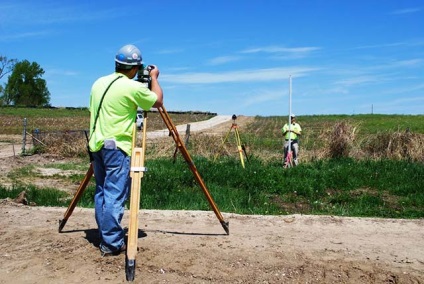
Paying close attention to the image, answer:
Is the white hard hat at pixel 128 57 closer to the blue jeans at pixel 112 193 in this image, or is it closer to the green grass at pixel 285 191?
the blue jeans at pixel 112 193

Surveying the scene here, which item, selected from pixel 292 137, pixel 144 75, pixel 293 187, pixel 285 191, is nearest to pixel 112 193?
pixel 144 75

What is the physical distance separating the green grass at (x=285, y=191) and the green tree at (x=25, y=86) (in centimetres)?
8752

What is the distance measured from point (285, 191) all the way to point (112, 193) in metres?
7.29

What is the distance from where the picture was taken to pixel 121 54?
561cm

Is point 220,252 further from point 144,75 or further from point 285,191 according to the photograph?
point 285,191

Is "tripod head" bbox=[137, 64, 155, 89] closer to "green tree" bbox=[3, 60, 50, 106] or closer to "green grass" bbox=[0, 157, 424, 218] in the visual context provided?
"green grass" bbox=[0, 157, 424, 218]

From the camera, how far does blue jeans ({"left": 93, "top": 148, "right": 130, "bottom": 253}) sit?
5.55 m

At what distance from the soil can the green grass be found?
5.75 ft

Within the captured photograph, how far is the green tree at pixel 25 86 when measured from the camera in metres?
97.2

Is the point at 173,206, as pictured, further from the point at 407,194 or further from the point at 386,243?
the point at 407,194

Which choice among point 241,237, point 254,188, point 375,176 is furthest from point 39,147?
point 241,237

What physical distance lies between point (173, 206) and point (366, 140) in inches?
505

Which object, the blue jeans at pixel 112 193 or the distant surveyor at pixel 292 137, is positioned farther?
the distant surveyor at pixel 292 137

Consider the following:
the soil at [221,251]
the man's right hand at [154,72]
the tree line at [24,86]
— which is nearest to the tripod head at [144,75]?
the man's right hand at [154,72]
